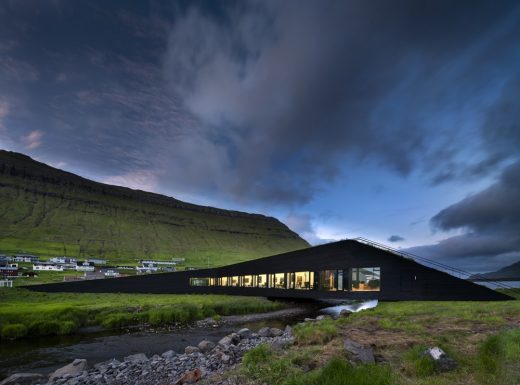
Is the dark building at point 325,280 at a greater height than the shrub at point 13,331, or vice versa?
the dark building at point 325,280

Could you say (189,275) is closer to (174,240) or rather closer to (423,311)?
(423,311)

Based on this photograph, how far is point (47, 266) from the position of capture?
9444cm

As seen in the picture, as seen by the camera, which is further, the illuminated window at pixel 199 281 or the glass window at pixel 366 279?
the illuminated window at pixel 199 281

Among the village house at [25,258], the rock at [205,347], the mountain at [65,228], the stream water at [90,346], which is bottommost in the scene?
the stream water at [90,346]

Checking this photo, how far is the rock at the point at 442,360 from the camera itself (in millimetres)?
9258

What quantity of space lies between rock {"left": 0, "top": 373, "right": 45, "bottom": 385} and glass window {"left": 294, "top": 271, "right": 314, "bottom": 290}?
105 feet

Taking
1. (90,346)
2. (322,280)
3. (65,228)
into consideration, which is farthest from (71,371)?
(65,228)

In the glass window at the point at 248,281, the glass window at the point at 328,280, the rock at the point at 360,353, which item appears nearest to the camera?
the rock at the point at 360,353

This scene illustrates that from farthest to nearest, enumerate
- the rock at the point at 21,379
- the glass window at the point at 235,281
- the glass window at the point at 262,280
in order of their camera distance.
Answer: the glass window at the point at 235,281 < the glass window at the point at 262,280 < the rock at the point at 21,379

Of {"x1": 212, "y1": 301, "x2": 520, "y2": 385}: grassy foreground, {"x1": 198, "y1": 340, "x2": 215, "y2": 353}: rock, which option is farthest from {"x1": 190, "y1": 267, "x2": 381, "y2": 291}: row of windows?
{"x1": 198, "y1": 340, "x2": 215, "y2": 353}: rock

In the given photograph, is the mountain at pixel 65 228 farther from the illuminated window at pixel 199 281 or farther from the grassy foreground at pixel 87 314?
the grassy foreground at pixel 87 314

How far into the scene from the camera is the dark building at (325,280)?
108 ft

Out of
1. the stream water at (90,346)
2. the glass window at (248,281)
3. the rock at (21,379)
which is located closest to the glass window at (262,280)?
the glass window at (248,281)

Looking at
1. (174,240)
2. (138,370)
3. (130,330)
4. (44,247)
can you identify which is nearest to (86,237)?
(44,247)
